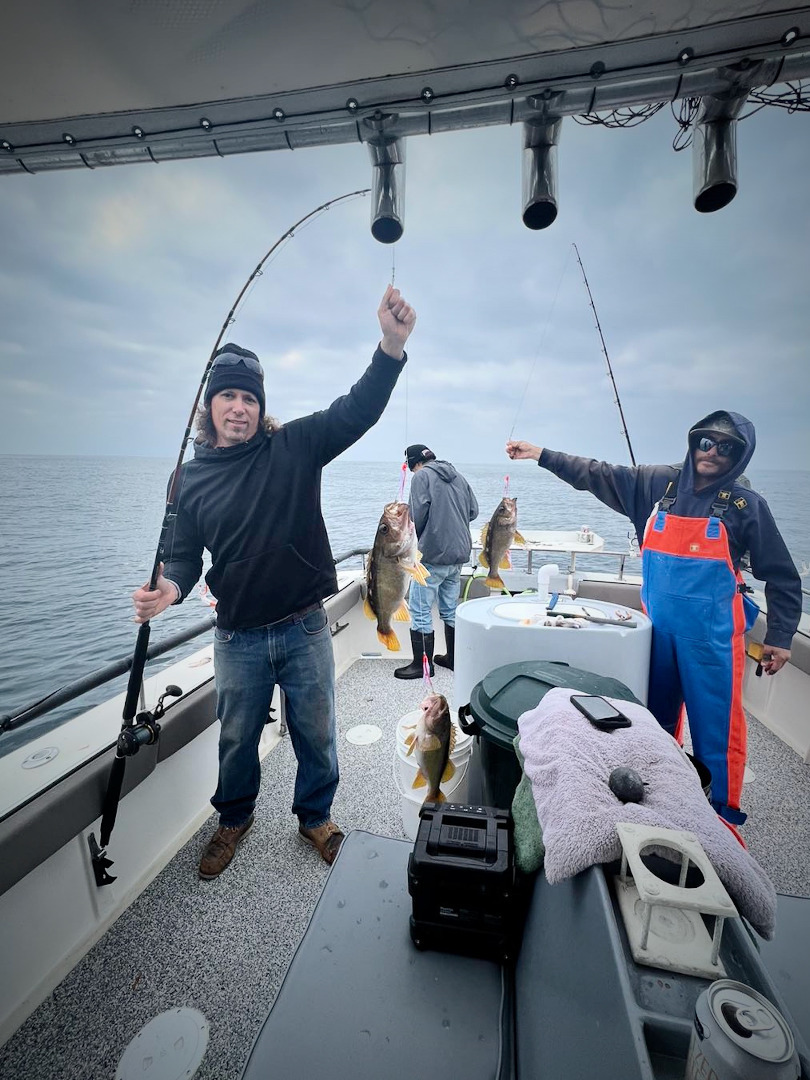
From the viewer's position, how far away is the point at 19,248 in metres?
2.62

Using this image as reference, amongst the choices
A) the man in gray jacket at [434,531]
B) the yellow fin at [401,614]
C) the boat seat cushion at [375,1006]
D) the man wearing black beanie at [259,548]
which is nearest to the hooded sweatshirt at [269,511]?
the man wearing black beanie at [259,548]

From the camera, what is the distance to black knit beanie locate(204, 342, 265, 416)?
76.5 inches

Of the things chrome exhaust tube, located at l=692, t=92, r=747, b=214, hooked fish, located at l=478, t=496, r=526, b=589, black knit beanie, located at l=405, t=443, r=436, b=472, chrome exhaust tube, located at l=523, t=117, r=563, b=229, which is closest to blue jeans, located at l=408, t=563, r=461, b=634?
hooked fish, located at l=478, t=496, r=526, b=589

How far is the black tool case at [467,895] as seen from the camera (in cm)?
107

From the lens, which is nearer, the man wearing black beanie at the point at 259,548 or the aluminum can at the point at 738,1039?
the aluminum can at the point at 738,1039

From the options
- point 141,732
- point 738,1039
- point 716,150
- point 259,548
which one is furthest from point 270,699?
point 716,150

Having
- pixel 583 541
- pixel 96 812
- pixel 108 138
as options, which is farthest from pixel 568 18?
pixel 583 541

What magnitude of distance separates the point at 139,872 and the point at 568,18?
376cm

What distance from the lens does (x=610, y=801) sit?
2.93 feet

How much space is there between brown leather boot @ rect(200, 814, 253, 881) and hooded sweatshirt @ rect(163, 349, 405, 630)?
1.11m

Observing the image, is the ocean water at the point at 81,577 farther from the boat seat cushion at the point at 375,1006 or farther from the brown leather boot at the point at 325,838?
the boat seat cushion at the point at 375,1006

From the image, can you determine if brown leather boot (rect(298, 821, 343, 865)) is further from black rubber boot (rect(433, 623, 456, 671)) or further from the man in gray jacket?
black rubber boot (rect(433, 623, 456, 671))

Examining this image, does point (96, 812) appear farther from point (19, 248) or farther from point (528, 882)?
point (19, 248)

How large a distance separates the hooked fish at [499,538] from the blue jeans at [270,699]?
1.60 m
